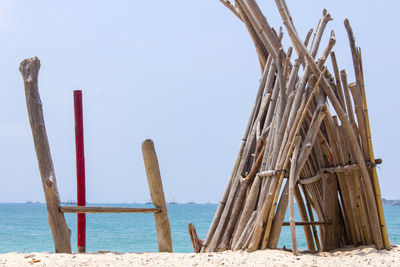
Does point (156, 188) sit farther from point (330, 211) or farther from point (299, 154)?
point (330, 211)

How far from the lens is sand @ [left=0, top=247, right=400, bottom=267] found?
405cm

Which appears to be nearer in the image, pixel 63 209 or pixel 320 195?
pixel 63 209

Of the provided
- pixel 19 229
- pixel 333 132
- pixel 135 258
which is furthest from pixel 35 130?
pixel 19 229

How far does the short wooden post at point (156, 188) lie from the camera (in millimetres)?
4570

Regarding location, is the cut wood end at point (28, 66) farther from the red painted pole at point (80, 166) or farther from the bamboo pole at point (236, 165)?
the bamboo pole at point (236, 165)

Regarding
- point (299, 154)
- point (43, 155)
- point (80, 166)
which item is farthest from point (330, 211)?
point (43, 155)

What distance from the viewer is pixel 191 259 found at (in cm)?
432

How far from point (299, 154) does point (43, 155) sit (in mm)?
2456

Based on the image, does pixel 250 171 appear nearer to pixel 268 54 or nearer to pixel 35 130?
pixel 268 54

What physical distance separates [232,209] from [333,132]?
138 centimetres

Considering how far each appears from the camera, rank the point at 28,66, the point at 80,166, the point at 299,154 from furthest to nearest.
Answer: the point at 299,154
the point at 80,166
the point at 28,66

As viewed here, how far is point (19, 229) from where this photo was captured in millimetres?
25578

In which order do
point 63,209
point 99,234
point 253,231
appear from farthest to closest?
point 99,234 → point 253,231 → point 63,209

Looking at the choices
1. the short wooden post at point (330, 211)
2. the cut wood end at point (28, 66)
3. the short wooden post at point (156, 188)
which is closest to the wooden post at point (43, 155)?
the cut wood end at point (28, 66)
